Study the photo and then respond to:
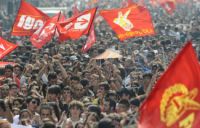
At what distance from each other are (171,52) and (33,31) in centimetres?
333

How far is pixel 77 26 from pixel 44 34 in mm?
1524

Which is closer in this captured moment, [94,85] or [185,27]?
[94,85]

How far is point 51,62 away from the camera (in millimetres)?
15125

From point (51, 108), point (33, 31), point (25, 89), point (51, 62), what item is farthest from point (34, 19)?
point (51, 108)

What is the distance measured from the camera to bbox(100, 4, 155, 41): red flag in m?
16.1

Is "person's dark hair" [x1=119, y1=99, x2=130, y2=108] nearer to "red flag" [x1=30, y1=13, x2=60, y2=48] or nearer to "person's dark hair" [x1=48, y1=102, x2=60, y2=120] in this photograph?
"person's dark hair" [x1=48, y1=102, x2=60, y2=120]

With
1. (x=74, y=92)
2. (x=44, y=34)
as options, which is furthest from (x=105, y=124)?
(x=44, y=34)

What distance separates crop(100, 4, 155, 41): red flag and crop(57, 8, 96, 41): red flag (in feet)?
2.70

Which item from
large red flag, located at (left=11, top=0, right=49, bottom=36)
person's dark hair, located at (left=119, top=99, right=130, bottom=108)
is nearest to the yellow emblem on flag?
person's dark hair, located at (left=119, top=99, right=130, bottom=108)

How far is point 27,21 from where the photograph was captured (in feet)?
59.1

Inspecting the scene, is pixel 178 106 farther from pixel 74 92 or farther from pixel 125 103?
pixel 74 92

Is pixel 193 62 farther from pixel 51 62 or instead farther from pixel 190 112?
pixel 51 62

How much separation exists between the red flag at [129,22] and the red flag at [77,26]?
2.70ft

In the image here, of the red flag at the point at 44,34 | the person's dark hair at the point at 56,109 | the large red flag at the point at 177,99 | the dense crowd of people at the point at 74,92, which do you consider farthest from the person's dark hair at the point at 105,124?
the red flag at the point at 44,34
